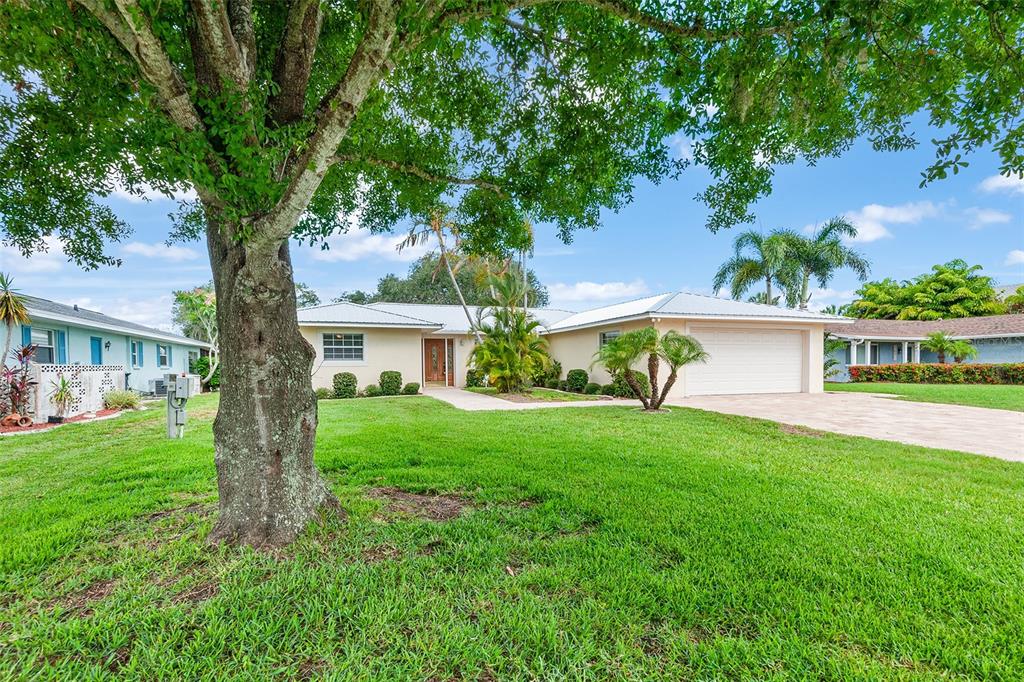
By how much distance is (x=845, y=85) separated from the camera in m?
3.82

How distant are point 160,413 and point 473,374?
10.3 m

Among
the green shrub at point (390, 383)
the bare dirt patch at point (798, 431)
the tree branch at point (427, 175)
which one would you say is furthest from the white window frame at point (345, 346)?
the bare dirt patch at point (798, 431)

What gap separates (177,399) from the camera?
24.2ft

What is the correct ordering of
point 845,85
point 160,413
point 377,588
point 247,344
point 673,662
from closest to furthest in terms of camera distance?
point 673,662 → point 377,588 → point 247,344 → point 845,85 → point 160,413

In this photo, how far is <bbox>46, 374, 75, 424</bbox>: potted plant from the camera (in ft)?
33.6

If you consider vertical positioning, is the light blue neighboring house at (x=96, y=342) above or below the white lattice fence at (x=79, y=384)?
above

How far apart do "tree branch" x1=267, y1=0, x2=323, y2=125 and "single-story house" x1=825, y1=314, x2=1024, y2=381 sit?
23963mm

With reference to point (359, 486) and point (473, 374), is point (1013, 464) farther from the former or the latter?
point (473, 374)

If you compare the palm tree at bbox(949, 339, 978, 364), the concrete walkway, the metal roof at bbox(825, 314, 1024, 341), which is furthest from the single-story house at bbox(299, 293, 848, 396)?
the palm tree at bbox(949, 339, 978, 364)

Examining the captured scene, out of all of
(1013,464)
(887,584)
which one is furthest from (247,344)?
(1013,464)

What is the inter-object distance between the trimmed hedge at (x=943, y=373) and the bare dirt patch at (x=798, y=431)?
57.7 feet

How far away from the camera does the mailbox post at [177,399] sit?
7160 millimetres

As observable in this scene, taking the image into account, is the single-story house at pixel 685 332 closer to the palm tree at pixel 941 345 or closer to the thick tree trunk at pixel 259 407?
the palm tree at pixel 941 345

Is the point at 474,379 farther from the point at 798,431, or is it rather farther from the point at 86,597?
the point at 86,597
